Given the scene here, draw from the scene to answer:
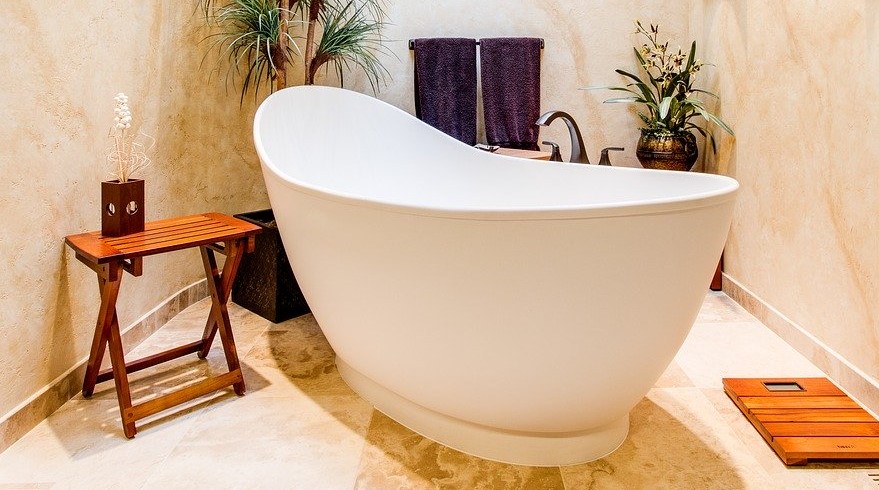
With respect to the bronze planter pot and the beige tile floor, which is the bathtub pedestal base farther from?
the bronze planter pot

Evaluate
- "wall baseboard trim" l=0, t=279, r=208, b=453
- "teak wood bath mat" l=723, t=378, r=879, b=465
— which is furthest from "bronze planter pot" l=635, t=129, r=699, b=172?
"wall baseboard trim" l=0, t=279, r=208, b=453

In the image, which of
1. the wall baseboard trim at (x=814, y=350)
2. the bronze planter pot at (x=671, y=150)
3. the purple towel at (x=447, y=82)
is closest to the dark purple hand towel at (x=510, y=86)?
the purple towel at (x=447, y=82)

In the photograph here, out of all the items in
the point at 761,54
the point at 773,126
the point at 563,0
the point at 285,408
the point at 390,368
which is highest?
the point at 563,0

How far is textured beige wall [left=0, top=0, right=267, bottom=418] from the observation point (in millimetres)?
1407

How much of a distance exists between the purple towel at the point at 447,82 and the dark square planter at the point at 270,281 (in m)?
0.91

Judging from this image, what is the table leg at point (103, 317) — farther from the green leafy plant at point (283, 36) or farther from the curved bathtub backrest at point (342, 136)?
the green leafy plant at point (283, 36)

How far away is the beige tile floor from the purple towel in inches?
52.7

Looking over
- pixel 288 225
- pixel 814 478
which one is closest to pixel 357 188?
pixel 288 225

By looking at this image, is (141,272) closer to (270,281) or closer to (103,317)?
(103,317)

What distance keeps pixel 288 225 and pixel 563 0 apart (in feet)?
6.16

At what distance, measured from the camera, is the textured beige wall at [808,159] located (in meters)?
1.59

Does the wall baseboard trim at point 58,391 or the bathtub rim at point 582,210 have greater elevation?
the bathtub rim at point 582,210

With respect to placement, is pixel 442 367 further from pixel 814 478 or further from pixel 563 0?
pixel 563 0

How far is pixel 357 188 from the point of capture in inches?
91.0
